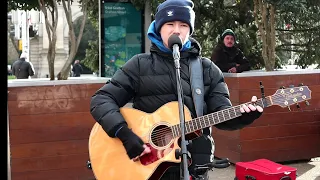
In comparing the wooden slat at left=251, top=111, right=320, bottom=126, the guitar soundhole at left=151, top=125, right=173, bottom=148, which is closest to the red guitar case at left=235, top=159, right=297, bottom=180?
the wooden slat at left=251, top=111, right=320, bottom=126

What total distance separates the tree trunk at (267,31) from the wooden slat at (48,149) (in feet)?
10.6

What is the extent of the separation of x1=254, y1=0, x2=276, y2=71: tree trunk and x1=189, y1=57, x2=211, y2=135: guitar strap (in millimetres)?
4578

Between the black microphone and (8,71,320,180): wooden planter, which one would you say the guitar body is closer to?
the black microphone

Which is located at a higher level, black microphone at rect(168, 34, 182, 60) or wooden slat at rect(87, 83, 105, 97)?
black microphone at rect(168, 34, 182, 60)

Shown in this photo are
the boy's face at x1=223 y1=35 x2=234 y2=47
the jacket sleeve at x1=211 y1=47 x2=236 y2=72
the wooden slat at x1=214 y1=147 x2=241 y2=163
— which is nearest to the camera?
the wooden slat at x1=214 y1=147 x2=241 y2=163

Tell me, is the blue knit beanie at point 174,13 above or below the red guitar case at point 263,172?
above

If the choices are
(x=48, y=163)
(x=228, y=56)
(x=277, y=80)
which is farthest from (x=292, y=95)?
(x=228, y=56)

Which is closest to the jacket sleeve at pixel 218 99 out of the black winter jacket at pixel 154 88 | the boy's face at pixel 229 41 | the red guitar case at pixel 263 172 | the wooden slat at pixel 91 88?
the black winter jacket at pixel 154 88

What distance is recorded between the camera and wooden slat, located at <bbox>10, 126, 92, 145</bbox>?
566cm

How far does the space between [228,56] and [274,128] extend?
4.56 feet

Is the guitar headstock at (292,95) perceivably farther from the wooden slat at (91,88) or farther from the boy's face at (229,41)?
the boy's face at (229,41)

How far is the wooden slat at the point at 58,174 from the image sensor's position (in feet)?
18.7

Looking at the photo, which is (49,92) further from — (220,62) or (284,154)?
(284,154)

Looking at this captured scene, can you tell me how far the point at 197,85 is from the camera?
3076 millimetres
